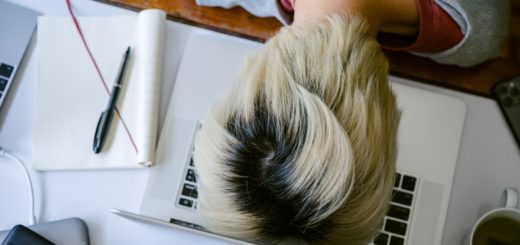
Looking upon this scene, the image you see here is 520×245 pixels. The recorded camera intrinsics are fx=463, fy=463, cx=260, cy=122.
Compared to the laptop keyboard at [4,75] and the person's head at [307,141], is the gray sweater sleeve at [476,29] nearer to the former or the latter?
the person's head at [307,141]

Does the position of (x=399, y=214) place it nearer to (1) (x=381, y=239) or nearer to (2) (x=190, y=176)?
(1) (x=381, y=239)

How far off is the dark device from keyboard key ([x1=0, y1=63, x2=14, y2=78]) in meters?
0.21

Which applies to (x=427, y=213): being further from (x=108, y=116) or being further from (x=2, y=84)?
(x=2, y=84)

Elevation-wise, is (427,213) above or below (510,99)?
below

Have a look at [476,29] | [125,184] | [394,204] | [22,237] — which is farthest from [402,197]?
[22,237]

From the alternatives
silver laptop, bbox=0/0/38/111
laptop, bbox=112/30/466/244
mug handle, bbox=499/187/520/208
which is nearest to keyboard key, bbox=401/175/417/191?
laptop, bbox=112/30/466/244

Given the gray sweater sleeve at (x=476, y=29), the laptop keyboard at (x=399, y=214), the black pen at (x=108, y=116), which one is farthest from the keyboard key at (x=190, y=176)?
the gray sweater sleeve at (x=476, y=29)

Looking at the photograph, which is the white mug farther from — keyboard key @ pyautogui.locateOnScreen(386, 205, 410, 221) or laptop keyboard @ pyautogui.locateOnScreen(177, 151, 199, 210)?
laptop keyboard @ pyautogui.locateOnScreen(177, 151, 199, 210)

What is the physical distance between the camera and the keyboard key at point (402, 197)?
574mm

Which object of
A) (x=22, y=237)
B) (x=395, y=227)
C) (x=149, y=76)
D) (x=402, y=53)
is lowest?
(x=22, y=237)

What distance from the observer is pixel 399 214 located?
571mm

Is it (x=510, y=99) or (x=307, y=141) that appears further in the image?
(x=510, y=99)

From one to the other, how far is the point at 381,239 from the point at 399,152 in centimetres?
11

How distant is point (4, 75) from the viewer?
2.01 ft
